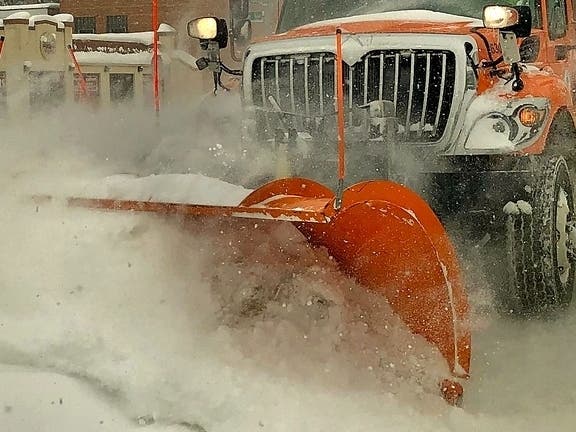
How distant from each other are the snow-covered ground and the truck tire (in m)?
0.22

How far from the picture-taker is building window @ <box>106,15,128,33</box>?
23078 millimetres

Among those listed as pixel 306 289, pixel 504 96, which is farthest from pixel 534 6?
pixel 306 289

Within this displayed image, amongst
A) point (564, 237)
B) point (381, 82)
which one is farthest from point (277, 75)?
point (564, 237)

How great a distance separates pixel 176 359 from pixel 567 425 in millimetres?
1642

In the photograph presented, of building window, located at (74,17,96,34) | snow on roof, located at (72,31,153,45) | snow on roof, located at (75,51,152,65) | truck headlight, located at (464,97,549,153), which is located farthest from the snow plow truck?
building window, located at (74,17,96,34)

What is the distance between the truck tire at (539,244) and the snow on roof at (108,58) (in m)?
16.0

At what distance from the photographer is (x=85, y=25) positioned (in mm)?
23203

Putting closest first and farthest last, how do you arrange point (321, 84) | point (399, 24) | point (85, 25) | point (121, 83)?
point (321, 84) < point (399, 24) < point (121, 83) < point (85, 25)

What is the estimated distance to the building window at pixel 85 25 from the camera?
23.0 m

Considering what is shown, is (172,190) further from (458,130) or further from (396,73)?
(458,130)

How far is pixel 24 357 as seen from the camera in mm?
3646

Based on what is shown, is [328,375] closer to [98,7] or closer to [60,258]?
[60,258]

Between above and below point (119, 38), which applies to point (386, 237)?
above

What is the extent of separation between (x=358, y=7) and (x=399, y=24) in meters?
0.88
